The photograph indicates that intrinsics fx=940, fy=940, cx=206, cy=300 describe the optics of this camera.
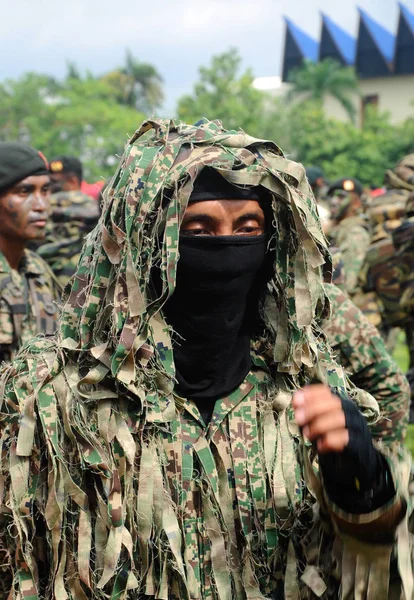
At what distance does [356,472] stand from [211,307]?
770 mm

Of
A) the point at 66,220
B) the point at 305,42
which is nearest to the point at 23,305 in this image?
the point at 66,220

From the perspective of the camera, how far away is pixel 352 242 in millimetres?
9930

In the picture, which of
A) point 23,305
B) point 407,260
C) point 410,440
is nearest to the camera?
point 23,305

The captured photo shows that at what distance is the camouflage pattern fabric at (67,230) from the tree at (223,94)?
111ft

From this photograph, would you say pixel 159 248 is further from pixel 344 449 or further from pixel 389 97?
pixel 389 97

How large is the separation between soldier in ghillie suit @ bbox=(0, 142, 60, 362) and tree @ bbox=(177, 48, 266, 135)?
121ft

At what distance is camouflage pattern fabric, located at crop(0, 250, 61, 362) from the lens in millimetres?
5332

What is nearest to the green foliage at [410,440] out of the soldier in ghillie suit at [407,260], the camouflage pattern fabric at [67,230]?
the soldier in ghillie suit at [407,260]

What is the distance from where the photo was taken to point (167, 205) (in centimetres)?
245

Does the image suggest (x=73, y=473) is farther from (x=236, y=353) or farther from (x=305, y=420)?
(x=305, y=420)

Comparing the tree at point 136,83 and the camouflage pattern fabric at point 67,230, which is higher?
the camouflage pattern fabric at point 67,230

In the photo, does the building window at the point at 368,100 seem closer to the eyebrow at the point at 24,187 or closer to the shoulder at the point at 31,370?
the eyebrow at the point at 24,187

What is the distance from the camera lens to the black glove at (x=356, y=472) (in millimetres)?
1892

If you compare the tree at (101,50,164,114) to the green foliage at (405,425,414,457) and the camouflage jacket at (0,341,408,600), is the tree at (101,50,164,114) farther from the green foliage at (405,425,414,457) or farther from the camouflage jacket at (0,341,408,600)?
the camouflage jacket at (0,341,408,600)
